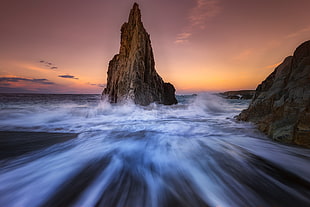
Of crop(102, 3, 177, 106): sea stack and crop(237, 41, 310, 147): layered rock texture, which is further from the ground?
crop(102, 3, 177, 106): sea stack

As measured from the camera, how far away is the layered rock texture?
8.28 feet

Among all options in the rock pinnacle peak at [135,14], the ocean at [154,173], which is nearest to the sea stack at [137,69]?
the rock pinnacle peak at [135,14]

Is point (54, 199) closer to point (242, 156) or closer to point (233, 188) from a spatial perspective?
point (233, 188)

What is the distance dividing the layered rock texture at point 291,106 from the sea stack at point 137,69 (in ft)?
33.5

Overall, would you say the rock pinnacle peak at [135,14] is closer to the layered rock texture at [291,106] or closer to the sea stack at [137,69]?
the sea stack at [137,69]

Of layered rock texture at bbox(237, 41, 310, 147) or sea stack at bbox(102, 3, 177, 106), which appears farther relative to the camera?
sea stack at bbox(102, 3, 177, 106)

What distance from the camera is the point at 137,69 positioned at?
45.2 ft

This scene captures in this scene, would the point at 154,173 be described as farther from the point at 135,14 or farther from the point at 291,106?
the point at 135,14

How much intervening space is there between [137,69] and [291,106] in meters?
12.5

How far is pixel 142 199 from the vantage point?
1.28 m

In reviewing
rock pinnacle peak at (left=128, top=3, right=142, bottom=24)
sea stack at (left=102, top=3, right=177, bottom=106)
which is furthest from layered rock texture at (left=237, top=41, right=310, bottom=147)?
rock pinnacle peak at (left=128, top=3, right=142, bottom=24)

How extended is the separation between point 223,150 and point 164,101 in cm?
1494

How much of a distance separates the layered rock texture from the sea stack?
1022 cm

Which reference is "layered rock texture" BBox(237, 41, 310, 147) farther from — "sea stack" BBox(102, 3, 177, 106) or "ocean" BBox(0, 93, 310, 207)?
"sea stack" BBox(102, 3, 177, 106)
